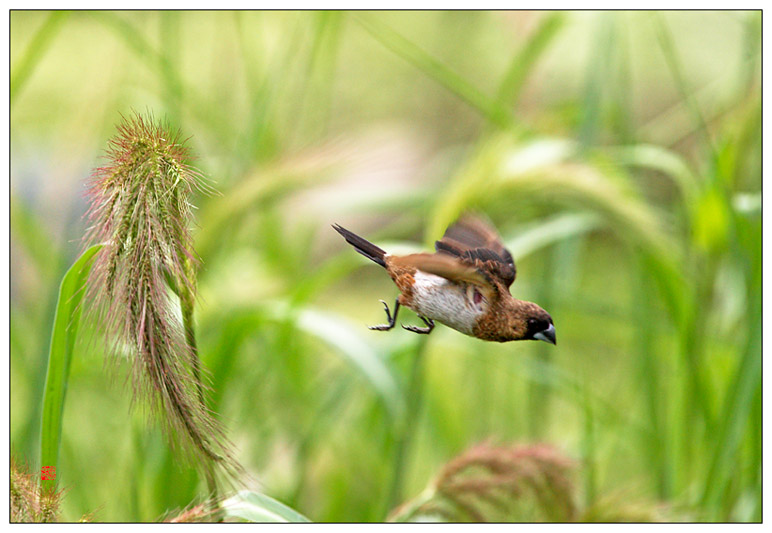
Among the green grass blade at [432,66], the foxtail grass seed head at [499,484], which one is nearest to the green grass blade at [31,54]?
the green grass blade at [432,66]

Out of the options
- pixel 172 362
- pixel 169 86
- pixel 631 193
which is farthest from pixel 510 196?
pixel 169 86

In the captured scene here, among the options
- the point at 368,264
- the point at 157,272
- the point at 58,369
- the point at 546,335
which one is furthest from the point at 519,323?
the point at 368,264

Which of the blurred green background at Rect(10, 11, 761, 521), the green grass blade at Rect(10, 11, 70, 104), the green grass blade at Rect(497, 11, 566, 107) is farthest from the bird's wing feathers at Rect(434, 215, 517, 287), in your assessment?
the green grass blade at Rect(497, 11, 566, 107)

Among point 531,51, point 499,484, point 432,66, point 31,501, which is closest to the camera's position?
point 31,501

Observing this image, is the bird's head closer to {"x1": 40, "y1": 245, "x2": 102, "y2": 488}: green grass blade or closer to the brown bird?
the brown bird

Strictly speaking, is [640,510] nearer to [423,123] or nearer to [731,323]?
[731,323]

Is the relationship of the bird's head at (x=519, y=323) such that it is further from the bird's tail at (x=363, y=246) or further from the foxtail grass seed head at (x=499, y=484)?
the foxtail grass seed head at (x=499, y=484)

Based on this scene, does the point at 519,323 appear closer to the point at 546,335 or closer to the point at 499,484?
the point at 546,335
